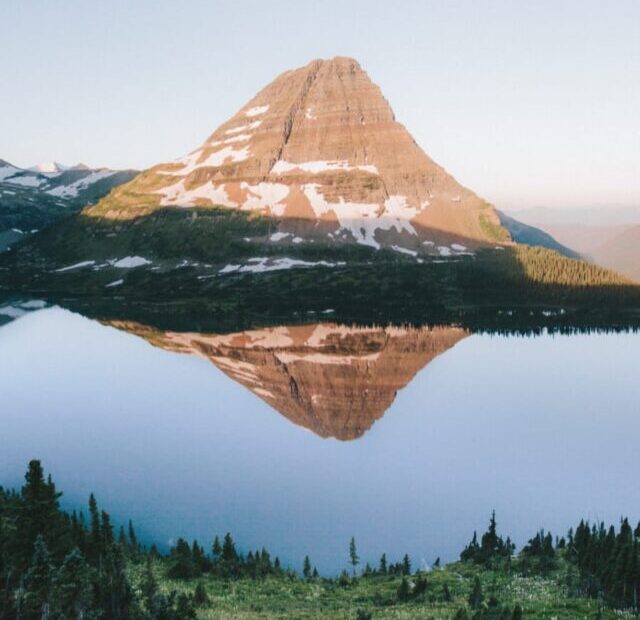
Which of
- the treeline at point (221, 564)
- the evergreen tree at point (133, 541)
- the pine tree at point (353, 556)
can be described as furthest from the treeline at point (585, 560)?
the evergreen tree at point (133, 541)

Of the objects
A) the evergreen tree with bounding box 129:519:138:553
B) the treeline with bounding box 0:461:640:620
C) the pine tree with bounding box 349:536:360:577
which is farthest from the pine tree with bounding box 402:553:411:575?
the evergreen tree with bounding box 129:519:138:553

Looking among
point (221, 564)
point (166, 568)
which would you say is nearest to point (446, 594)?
point (221, 564)

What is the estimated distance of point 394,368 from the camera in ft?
325

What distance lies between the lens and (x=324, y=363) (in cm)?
10219

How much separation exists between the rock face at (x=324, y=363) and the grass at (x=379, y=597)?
3075 centimetres

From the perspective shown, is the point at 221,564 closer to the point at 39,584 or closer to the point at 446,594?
the point at 446,594

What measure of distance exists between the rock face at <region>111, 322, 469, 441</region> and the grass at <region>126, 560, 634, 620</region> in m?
30.7

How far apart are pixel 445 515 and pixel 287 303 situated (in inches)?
5493

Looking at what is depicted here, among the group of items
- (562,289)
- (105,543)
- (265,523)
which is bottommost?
(265,523)

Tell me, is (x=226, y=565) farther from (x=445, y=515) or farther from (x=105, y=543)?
(x=445, y=515)

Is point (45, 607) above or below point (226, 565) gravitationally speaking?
above

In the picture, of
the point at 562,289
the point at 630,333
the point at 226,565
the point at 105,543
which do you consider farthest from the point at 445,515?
the point at 562,289

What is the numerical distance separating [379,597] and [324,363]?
7288 centimetres

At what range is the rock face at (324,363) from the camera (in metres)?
73.8
